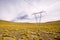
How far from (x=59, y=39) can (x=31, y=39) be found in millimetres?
2161

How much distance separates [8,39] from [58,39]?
3.87 meters

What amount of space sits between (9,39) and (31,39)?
1702 millimetres

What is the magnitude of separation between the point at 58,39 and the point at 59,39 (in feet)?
0.33

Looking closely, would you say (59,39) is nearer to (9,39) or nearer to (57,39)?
(57,39)

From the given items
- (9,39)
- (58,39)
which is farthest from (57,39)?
(9,39)

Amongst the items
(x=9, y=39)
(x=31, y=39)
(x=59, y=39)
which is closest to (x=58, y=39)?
(x=59, y=39)

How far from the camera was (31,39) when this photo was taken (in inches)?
436

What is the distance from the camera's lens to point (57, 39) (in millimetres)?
11109

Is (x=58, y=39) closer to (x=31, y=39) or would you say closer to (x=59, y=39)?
(x=59, y=39)

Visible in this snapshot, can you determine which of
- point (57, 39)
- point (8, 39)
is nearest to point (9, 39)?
point (8, 39)

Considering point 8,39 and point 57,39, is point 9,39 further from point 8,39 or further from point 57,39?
point 57,39

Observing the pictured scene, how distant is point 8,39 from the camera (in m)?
10.9

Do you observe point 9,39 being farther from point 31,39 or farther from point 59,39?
point 59,39

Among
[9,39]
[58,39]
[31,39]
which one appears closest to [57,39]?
[58,39]
